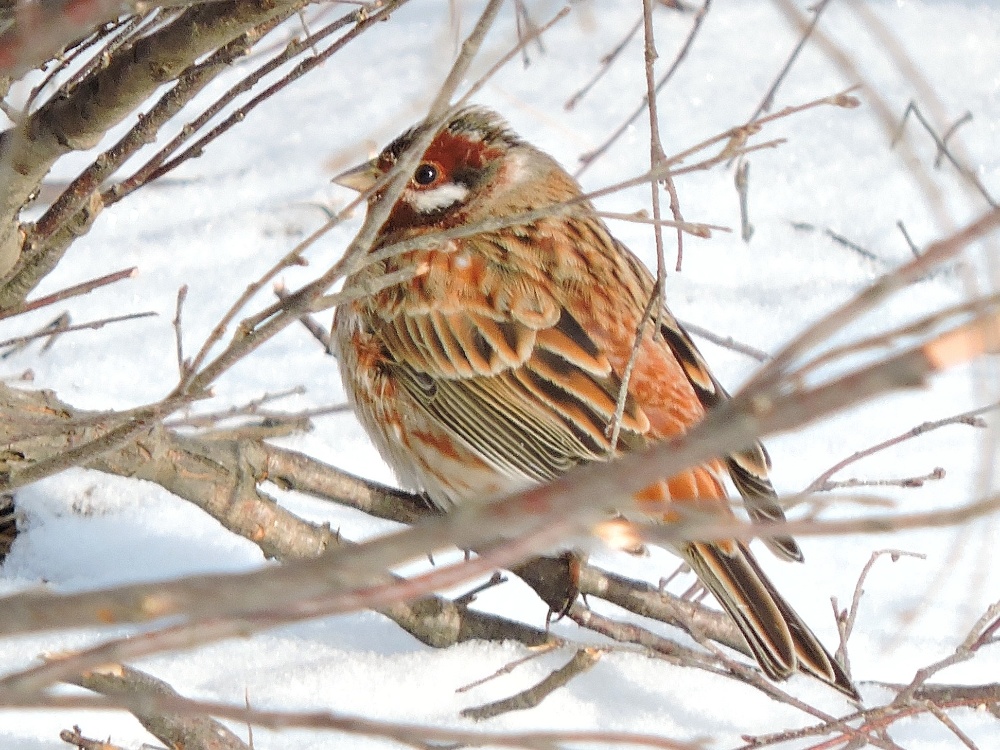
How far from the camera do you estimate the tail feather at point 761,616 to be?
10.9ft

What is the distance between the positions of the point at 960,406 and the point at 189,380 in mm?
3525

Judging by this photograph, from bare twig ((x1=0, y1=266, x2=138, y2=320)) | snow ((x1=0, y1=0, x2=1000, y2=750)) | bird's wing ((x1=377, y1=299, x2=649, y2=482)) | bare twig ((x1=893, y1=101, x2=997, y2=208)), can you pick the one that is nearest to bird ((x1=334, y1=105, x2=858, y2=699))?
bird's wing ((x1=377, y1=299, x2=649, y2=482))

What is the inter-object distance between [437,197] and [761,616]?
5.71ft

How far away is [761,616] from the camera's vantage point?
3.42 metres

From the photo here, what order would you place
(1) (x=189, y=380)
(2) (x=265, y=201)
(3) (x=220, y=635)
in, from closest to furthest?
(3) (x=220, y=635) → (1) (x=189, y=380) → (2) (x=265, y=201)

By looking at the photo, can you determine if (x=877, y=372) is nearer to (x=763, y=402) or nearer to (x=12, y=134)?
(x=763, y=402)

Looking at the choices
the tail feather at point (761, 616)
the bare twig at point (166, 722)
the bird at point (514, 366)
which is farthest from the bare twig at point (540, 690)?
the bare twig at point (166, 722)

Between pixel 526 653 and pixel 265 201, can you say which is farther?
pixel 265 201

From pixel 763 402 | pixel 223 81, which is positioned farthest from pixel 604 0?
pixel 763 402

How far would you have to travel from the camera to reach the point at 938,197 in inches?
77.5

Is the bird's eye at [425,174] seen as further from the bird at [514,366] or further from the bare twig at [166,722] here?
the bare twig at [166,722]

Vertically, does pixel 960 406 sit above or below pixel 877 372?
above

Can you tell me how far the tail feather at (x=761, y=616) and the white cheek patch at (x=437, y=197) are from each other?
4.87 ft

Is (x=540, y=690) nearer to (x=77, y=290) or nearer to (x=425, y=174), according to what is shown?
(x=77, y=290)
